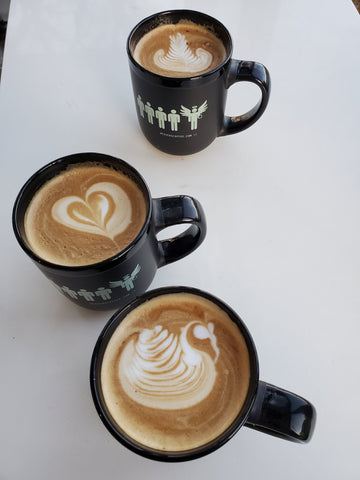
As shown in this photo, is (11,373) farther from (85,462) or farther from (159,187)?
(159,187)

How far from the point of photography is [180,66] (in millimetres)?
816

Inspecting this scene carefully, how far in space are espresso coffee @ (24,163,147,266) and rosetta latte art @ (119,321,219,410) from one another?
0.47ft

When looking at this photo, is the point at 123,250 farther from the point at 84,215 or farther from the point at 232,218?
the point at 232,218

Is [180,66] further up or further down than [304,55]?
further down

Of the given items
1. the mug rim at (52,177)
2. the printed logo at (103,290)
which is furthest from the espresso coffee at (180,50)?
the printed logo at (103,290)

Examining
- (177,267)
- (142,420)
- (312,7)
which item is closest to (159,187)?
(177,267)

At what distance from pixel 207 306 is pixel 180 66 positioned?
51 cm

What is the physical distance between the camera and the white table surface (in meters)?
0.60

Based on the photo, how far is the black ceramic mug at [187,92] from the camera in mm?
705

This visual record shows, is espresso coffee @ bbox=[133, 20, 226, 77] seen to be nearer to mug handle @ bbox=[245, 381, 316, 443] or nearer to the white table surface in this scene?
the white table surface

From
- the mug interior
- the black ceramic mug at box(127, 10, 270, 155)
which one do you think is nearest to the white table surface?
the black ceramic mug at box(127, 10, 270, 155)

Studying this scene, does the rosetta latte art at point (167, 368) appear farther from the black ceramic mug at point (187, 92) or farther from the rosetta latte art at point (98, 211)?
the black ceramic mug at point (187, 92)

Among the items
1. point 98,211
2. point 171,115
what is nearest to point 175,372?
point 98,211

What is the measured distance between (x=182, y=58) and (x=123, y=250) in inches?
19.1
